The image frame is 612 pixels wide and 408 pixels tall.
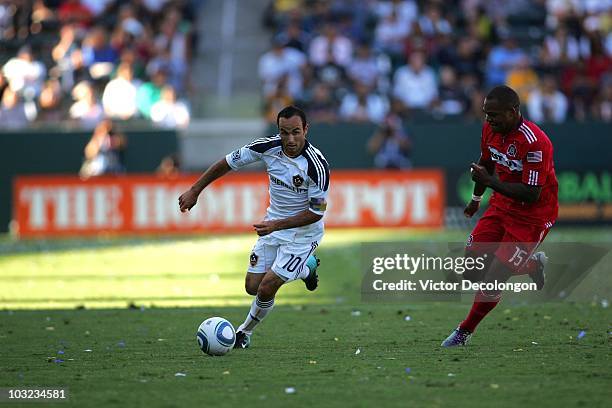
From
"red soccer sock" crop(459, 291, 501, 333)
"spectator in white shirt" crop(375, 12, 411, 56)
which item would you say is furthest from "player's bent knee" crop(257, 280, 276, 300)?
"spectator in white shirt" crop(375, 12, 411, 56)

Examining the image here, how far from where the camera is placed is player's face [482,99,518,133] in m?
9.39

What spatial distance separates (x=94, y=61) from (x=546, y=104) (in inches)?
405

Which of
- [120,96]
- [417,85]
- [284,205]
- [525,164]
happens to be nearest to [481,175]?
[525,164]

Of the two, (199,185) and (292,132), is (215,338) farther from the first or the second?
(292,132)

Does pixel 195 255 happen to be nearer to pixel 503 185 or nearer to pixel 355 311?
pixel 355 311

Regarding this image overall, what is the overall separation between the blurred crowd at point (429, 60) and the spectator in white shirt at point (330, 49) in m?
0.02

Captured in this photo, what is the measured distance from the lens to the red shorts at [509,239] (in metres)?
9.80

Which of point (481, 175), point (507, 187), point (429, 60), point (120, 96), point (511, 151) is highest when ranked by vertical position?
point (429, 60)

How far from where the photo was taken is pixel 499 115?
941cm

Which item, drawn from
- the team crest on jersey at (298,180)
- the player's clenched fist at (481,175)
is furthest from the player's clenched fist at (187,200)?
the player's clenched fist at (481,175)

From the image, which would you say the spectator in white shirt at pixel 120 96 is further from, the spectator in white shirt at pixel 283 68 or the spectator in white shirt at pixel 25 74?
the spectator in white shirt at pixel 283 68

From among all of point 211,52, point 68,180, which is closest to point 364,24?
point 211,52

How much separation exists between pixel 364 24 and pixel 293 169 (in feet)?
57.5

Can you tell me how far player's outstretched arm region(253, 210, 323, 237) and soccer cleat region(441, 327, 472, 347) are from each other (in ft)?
5.18
